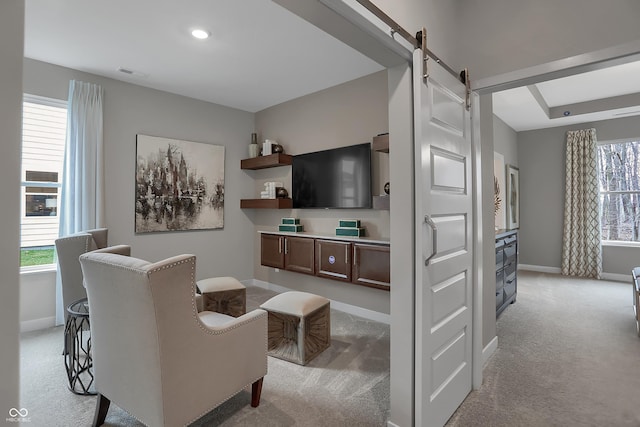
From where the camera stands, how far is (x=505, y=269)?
3711 millimetres

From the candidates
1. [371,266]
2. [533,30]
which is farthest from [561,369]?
[533,30]

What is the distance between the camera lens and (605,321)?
3418mm

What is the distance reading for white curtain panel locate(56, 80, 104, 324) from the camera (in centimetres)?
336

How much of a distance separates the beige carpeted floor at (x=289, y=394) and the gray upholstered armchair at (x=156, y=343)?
0.99 feet

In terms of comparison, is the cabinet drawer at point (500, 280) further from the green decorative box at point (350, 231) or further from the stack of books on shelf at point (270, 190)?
the stack of books on shelf at point (270, 190)

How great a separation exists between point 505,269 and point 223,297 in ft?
10.6

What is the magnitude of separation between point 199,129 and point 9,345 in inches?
166

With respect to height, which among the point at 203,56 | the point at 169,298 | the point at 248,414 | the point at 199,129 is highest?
the point at 203,56

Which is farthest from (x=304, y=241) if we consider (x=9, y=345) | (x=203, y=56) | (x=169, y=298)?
(x=9, y=345)

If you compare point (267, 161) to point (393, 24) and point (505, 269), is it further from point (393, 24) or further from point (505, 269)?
point (505, 269)

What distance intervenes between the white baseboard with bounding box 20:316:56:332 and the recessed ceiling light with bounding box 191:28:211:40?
10.7 ft

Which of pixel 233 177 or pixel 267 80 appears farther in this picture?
pixel 233 177

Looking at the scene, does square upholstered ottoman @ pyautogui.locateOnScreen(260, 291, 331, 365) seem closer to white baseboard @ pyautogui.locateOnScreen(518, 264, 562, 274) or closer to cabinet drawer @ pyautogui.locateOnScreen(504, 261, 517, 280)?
cabinet drawer @ pyautogui.locateOnScreen(504, 261, 517, 280)

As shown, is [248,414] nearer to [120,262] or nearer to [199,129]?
[120,262]
